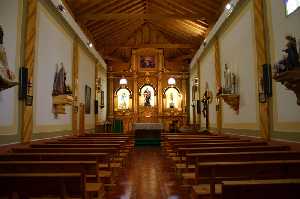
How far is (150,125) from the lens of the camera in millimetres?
15812

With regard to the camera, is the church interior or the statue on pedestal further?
the statue on pedestal

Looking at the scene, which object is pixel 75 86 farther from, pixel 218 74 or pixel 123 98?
pixel 123 98

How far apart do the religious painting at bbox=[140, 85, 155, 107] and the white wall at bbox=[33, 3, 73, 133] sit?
9.28m

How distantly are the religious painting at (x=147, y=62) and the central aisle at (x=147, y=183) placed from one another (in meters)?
11.6

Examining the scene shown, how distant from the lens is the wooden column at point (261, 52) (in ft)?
22.6

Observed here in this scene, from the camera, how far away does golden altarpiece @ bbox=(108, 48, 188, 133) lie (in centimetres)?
1902

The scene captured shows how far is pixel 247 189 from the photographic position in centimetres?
217

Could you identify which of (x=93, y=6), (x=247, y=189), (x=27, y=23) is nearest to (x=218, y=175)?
(x=247, y=189)

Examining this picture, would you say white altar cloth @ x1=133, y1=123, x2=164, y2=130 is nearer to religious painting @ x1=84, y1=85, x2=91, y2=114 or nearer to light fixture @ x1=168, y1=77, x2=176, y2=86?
religious painting @ x1=84, y1=85, x2=91, y2=114

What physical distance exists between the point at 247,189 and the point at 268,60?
5291 millimetres

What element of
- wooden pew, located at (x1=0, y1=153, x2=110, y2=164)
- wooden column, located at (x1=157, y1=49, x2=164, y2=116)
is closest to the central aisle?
wooden pew, located at (x1=0, y1=153, x2=110, y2=164)

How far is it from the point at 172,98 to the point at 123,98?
3.10 metres

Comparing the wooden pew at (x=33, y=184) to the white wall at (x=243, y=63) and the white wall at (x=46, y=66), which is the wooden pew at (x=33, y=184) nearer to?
the white wall at (x=46, y=66)

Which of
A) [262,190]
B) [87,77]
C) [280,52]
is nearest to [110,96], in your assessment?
[87,77]
